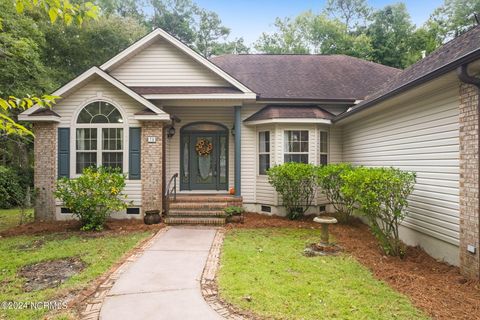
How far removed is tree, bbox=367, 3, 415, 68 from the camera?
22.3 metres

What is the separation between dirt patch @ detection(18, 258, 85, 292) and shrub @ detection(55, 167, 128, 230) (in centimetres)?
246

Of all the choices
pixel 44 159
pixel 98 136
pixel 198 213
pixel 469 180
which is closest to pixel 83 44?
pixel 44 159

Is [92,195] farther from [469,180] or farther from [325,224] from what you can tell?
[469,180]

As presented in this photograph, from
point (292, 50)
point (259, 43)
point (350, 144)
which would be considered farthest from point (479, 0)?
point (350, 144)

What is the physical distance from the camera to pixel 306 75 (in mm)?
12148

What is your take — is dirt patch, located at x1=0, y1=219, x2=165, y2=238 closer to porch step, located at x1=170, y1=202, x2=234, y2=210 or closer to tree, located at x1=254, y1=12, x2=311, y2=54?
porch step, located at x1=170, y1=202, x2=234, y2=210

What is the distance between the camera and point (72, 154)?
8.86 m

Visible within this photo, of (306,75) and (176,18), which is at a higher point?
(176,18)

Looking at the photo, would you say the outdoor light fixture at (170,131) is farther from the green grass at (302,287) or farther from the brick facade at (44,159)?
the green grass at (302,287)

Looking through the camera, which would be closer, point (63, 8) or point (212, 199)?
point (63, 8)

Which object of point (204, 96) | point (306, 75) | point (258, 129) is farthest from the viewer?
point (306, 75)

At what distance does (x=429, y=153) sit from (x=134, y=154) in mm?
7612

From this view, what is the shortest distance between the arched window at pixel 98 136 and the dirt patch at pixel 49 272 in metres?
3.99

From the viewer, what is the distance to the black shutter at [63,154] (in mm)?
8812
